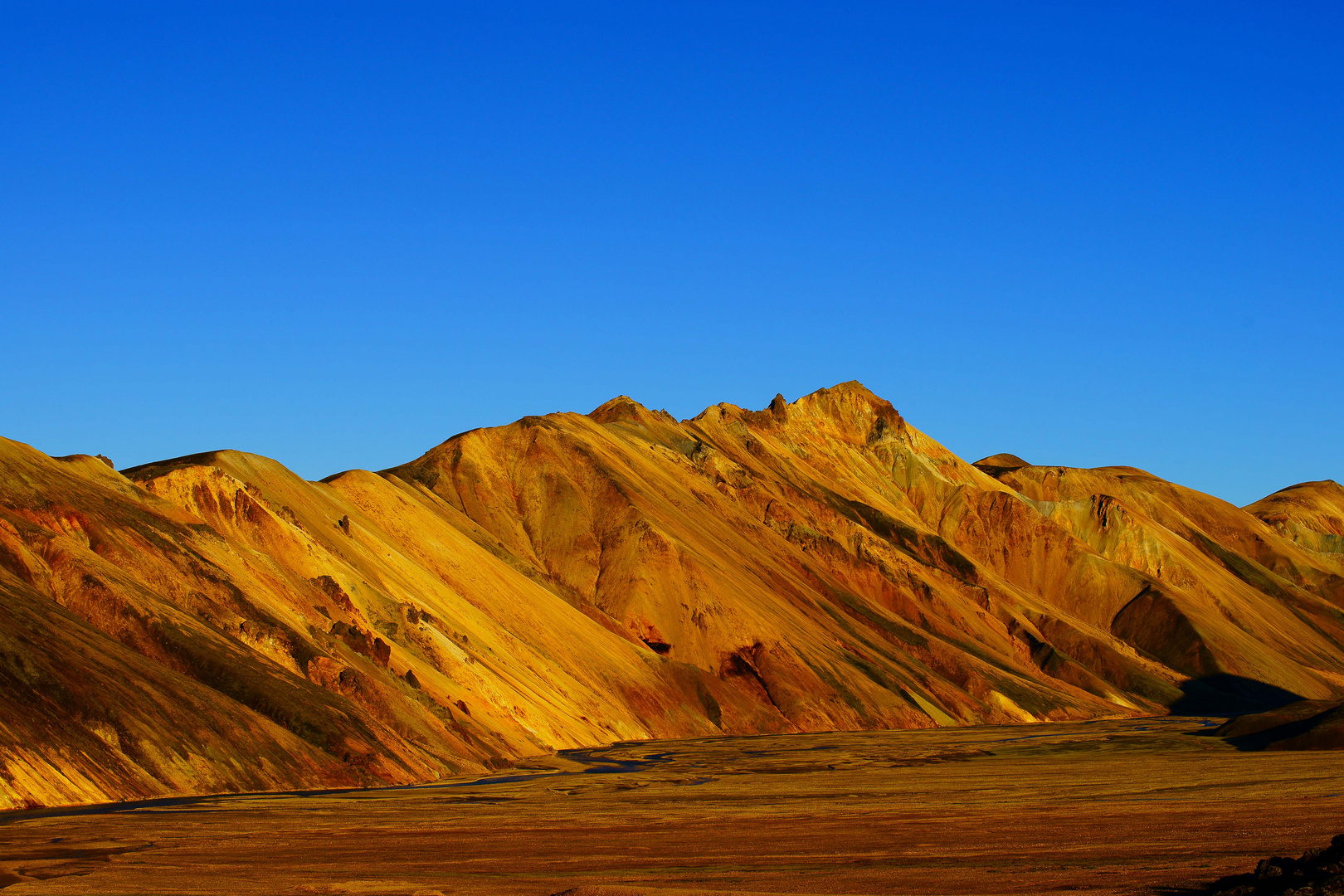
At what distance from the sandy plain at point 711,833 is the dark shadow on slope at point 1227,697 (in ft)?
203

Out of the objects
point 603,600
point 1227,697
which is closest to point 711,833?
point 603,600

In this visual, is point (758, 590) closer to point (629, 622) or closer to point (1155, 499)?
point (629, 622)

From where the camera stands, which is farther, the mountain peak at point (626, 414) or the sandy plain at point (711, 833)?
the mountain peak at point (626, 414)

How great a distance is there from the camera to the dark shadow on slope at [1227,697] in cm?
12750

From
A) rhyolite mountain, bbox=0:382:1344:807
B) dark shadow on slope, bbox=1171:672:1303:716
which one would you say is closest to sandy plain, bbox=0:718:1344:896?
rhyolite mountain, bbox=0:382:1344:807

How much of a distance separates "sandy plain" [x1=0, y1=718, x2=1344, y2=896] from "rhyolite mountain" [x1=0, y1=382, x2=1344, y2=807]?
4855mm

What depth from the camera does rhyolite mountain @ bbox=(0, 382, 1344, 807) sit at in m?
54.2

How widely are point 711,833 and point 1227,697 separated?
340 feet

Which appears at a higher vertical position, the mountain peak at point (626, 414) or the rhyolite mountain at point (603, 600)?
the mountain peak at point (626, 414)

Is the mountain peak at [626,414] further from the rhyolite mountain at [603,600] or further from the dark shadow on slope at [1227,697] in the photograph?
the dark shadow on slope at [1227,697]

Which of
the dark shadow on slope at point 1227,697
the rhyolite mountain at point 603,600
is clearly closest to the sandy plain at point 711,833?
the rhyolite mountain at point 603,600

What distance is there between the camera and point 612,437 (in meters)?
130

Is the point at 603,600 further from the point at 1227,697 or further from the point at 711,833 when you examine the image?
the point at 1227,697

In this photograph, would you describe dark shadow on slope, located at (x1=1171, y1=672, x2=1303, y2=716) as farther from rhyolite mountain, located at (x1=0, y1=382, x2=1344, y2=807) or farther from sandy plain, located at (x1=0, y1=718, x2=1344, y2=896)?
sandy plain, located at (x1=0, y1=718, x2=1344, y2=896)
